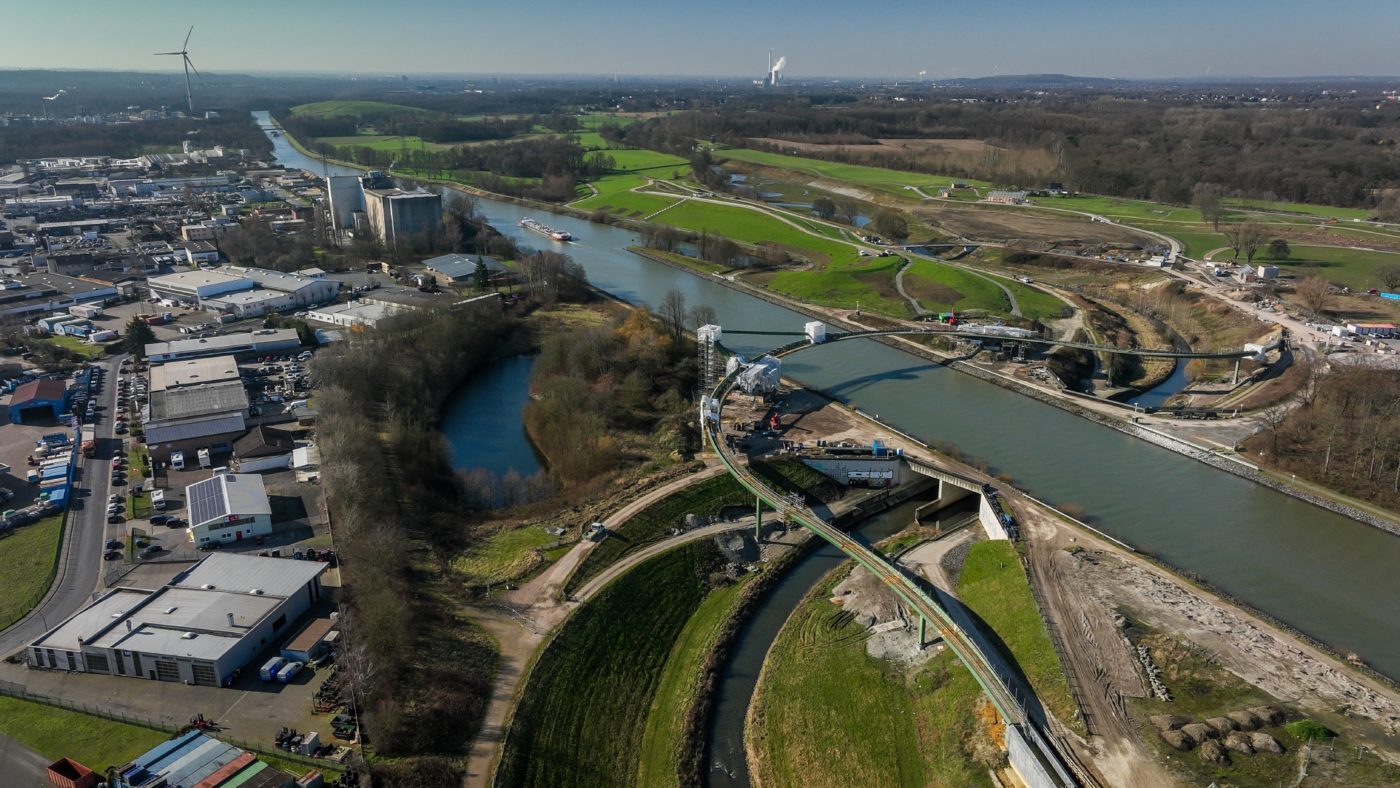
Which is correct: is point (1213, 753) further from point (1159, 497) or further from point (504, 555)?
point (504, 555)

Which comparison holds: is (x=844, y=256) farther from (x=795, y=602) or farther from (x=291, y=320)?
(x=795, y=602)

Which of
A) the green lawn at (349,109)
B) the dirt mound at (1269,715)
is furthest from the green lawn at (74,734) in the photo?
the green lawn at (349,109)

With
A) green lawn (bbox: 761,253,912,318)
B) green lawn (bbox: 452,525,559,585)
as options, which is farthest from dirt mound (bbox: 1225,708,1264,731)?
green lawn (bbox: 761,253,912,318)

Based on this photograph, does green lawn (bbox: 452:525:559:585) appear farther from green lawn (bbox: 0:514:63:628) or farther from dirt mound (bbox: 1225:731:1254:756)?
dirt mound (bbox: 1225:731:1254:756)

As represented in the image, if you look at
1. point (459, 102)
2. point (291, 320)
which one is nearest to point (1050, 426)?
point (291, 320)

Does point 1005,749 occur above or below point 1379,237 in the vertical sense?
below
